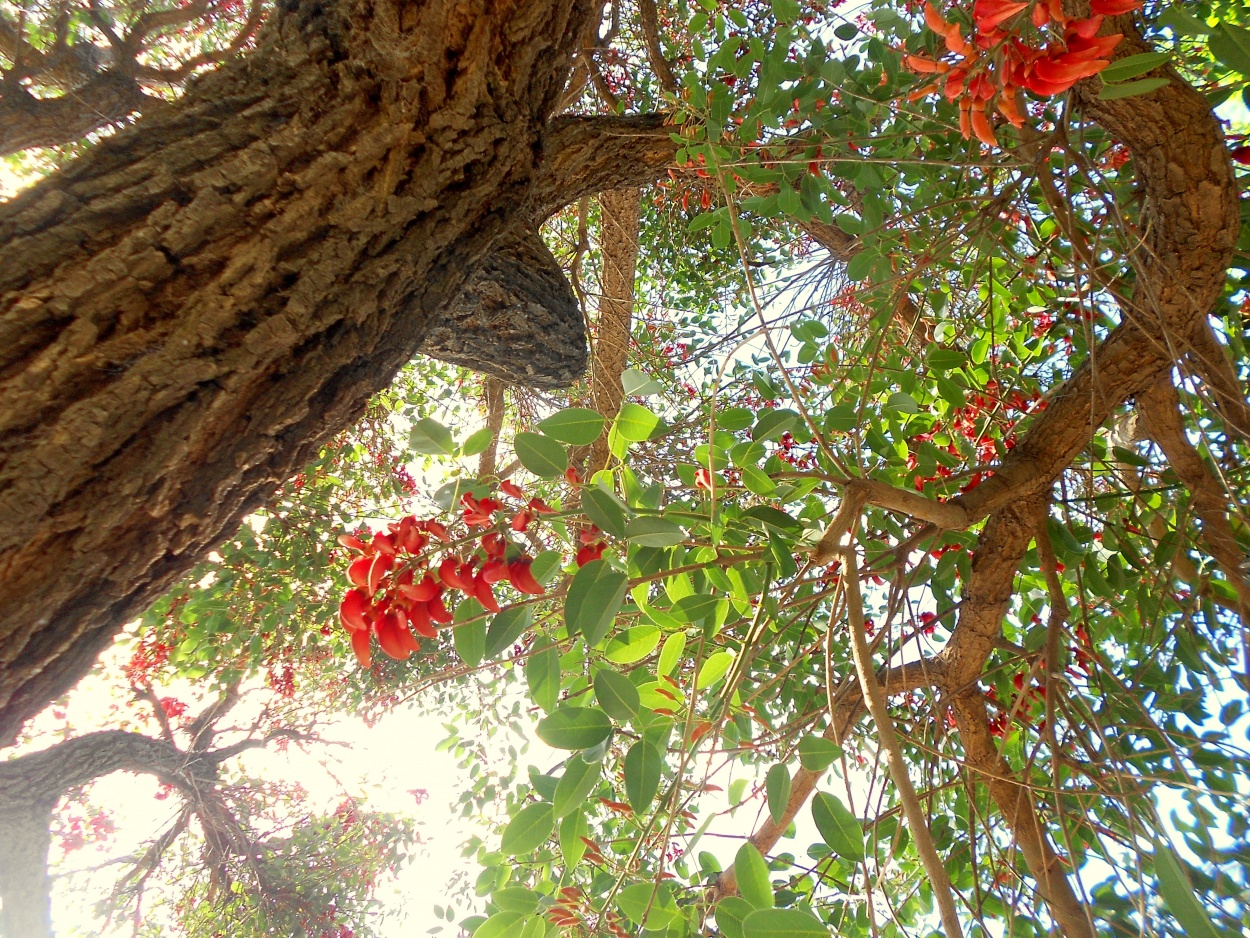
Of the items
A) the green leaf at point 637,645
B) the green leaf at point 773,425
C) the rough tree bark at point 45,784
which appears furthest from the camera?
the rough tree bark at point 45,784

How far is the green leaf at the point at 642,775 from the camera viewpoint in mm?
607

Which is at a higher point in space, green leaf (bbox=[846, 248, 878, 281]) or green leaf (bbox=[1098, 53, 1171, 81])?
green leaf (bbox=[846, 248, 878, 281])

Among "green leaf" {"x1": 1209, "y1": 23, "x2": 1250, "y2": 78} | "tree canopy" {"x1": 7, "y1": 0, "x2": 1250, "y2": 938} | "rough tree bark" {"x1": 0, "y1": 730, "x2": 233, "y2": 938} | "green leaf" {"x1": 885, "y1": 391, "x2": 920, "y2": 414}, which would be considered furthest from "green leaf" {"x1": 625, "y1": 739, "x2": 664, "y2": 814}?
"rough tree bark" {"x1": 0, "y1": 730, "x2": 233, "y2": 938}

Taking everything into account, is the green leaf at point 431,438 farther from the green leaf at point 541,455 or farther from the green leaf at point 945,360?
the green leaf at point 945,360

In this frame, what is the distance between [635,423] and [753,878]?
39cm

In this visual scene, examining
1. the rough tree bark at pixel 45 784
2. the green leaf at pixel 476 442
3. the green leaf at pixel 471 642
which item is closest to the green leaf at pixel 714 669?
the green leaf at pixel 471 642

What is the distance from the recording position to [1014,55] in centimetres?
66

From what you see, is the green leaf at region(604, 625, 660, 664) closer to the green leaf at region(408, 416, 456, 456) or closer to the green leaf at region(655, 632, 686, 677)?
the green leaf at region(655, 632, 686, 677)

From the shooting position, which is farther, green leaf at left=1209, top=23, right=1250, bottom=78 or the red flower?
the red flower

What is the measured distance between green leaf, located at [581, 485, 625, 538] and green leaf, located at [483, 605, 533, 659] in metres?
0.19

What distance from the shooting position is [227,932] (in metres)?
3.33

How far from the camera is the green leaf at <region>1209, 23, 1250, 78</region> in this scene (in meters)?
0.63

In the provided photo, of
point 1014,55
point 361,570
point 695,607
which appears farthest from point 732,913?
point 1014,55

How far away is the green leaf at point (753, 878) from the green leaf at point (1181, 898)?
0.26m
